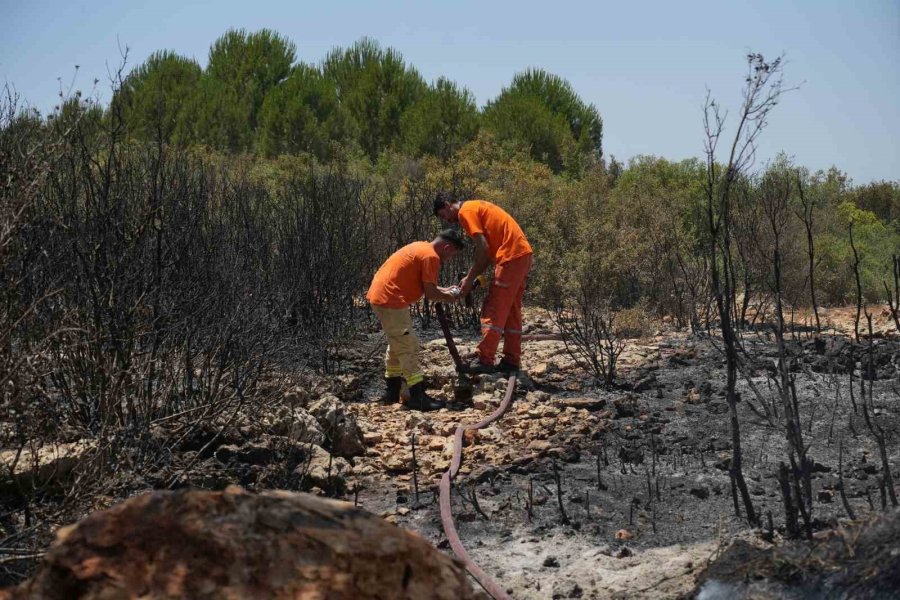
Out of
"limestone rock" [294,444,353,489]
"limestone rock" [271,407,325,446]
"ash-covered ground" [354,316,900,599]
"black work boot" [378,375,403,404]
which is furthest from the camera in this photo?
"black work boot" [378,375,403,404]

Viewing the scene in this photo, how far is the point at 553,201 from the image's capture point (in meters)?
15.6

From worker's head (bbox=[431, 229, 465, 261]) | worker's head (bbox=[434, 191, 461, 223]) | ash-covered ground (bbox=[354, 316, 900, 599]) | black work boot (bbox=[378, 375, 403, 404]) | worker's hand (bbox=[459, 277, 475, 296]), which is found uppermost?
worker's head (bbox=[434, 191, 461, 223])

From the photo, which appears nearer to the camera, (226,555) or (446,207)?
(226,555)

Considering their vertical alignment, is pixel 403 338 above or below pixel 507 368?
above

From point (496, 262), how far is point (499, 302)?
0.36m

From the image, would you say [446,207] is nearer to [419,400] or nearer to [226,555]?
[419,400]

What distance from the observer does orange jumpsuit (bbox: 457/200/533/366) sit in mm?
9094

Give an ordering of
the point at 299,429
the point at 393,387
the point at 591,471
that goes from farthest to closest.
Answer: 1. the point at 393,387
2. the point at 299,429
3. the point at 591,471

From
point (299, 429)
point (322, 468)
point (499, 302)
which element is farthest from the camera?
point (499, 302)

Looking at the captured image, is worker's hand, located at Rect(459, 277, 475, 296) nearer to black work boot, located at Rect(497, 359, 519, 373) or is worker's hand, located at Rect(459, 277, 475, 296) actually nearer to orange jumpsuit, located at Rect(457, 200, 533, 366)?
orange jumpsuit, located at Rect(457, 200, 533, 366)

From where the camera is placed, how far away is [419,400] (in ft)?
26.8

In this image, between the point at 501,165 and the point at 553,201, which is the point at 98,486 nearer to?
the point at 553,201

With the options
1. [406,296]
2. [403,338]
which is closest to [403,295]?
[406,296]

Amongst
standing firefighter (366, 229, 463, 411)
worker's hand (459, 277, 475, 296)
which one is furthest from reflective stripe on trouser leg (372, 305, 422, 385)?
worker's hand (459, 277, 475, 296)
